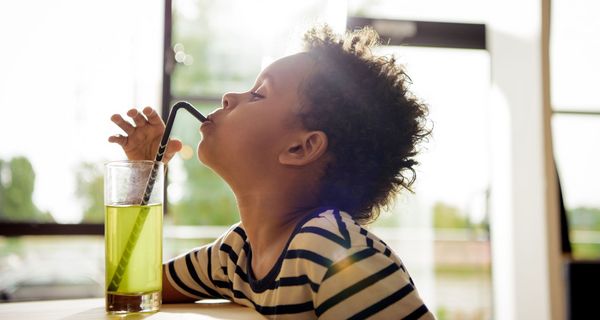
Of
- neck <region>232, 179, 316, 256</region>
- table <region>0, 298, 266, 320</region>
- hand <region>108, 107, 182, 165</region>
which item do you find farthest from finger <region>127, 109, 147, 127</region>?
table <region>0, 298, 266, 320</region>

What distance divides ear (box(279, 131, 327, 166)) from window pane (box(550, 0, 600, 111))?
222cm

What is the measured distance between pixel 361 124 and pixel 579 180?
2.17 m

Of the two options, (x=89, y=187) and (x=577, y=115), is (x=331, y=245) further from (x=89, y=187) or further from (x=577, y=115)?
(x=577, y=115)

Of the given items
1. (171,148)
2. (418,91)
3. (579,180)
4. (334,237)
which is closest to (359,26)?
(418,91)

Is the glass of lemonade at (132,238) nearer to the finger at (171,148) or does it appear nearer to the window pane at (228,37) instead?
the finger at (171,148)

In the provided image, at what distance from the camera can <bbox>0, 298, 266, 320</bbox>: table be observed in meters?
0.81

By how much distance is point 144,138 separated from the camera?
45.1 inches

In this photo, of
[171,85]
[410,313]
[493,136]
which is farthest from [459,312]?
[410,313]

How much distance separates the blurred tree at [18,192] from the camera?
283 centimetres

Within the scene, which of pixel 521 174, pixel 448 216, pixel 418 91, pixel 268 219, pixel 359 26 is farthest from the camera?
pixel 448 216

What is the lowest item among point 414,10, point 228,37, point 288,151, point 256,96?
point 288,151

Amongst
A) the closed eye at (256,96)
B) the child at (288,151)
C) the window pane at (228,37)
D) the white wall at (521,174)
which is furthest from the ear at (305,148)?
the white wall at (521,174)

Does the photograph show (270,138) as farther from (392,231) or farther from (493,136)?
(392,231)

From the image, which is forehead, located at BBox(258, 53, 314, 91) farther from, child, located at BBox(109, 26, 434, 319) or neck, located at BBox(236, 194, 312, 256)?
neck, located at BBox(236, 194, 312, 256)
